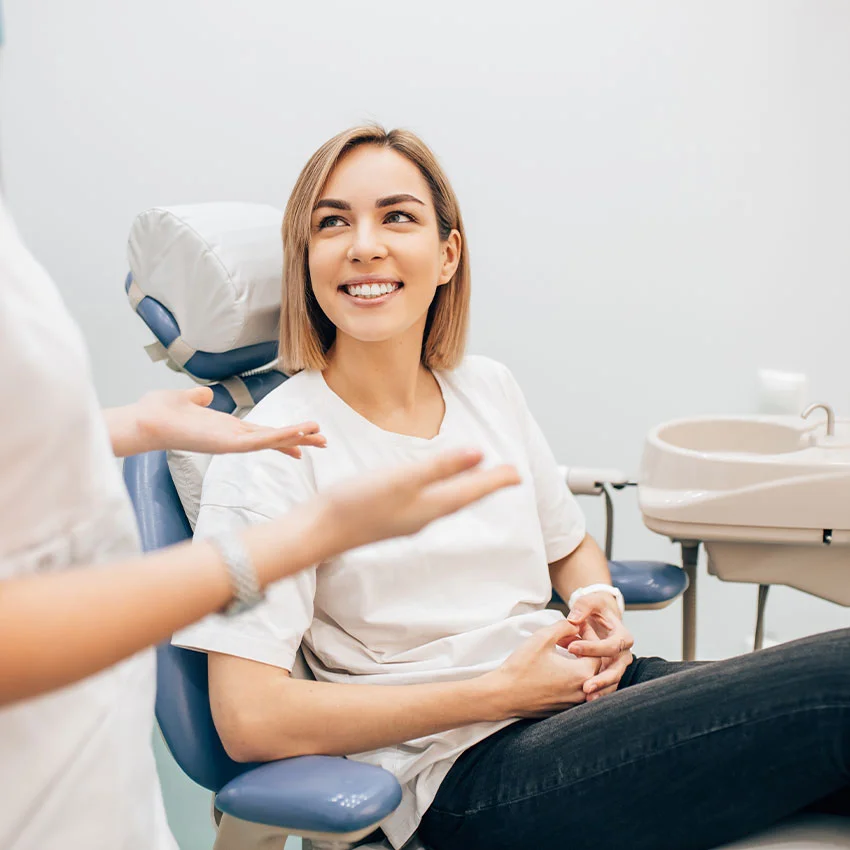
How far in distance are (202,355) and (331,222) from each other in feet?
0.88

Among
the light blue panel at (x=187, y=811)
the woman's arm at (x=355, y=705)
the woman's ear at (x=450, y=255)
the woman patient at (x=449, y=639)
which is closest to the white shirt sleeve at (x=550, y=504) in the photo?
the woman patient at (x=449, y=639)

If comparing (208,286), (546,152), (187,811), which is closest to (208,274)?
(208,286)

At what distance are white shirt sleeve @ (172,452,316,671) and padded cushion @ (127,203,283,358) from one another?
0.24 m

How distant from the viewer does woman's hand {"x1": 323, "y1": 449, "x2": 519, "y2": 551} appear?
570mm

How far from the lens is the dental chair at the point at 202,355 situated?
44.0 inches

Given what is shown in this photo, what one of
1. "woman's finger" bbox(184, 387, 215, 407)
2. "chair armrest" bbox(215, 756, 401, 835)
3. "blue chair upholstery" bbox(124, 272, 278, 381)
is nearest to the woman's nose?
"blue chair upholstery" bbox(124, 272, 278, 381)

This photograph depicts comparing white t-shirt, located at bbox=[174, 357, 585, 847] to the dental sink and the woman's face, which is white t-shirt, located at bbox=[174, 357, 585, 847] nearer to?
the woman's face

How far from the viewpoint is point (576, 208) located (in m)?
2.04

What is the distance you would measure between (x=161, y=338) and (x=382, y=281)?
34 centimetres

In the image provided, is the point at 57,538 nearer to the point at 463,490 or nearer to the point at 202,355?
the point at 463,490

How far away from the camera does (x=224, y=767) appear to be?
1.12 metres

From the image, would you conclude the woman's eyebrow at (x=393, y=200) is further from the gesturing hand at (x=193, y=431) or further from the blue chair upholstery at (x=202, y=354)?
the gesturing hand at (x=193, y=431)

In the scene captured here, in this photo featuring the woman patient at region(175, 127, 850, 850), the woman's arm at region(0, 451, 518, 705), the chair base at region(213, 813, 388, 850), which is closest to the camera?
the woman's arm at region(0, 451, 518, 705)

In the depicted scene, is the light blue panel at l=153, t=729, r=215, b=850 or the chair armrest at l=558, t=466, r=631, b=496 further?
the light blue panel at l=153, t=729, r=215, b=850
